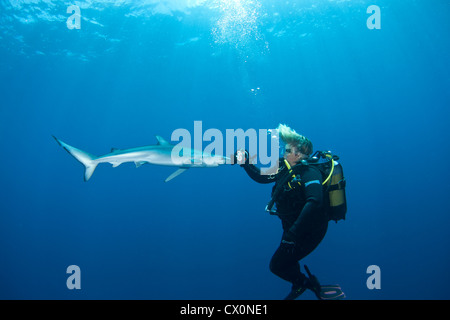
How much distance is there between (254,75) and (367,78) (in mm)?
17544

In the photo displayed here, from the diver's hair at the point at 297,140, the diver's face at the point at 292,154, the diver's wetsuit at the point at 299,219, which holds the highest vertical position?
the diver's hair at the point at 297,140

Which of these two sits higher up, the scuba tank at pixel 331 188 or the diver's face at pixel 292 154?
the diver's face at pixel 292 154

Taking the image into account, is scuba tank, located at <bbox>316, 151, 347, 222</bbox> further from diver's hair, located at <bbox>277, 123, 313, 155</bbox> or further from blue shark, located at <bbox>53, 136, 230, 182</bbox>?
blue shark, located at <bbox>53, 136, 230, 182</bbox>

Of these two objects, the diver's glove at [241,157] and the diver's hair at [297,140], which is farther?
the diver's glove at [241,157]

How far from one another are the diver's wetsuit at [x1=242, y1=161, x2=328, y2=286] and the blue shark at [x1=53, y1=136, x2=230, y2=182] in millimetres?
2933

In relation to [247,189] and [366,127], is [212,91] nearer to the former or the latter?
[247,189]

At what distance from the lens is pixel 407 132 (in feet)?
186

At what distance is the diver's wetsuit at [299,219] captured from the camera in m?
4.14

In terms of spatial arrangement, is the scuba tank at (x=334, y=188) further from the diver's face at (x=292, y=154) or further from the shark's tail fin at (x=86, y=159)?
the shark's tail fin at (x=86, y=159)

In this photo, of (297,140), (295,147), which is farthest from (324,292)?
(297,140)

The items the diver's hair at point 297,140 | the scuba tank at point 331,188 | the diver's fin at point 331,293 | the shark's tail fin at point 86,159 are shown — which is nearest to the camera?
the scuba tank at point 331,188

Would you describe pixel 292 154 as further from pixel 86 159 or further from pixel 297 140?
pixel 86 159

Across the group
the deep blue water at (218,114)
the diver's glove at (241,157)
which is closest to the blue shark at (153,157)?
the diver's glove at (241,157)
